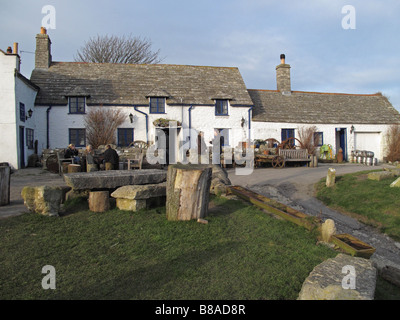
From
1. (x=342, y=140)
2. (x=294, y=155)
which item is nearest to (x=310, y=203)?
(x=294, y=155)

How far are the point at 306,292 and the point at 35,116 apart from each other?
19.3 meters

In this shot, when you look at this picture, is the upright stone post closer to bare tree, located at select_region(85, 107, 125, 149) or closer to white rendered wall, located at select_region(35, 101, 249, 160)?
white rendered wall, located at select_region(35, 101, 249, 160)

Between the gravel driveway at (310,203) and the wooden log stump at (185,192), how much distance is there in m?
2.50

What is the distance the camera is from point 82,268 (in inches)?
155

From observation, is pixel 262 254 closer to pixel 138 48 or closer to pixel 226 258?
pixel 226 258

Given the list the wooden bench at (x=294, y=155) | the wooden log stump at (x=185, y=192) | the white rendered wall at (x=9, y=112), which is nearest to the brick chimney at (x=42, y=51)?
the white rendered wall at (x=9, y=112)

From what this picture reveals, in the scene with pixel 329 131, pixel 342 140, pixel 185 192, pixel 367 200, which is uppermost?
pixel 329 131

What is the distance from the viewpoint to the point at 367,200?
10.0 m

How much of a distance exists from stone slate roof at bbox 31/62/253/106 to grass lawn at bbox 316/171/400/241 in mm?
11206

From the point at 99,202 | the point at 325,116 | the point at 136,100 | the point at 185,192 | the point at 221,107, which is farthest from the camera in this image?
the point at 325,116

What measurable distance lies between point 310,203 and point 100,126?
1355 cm

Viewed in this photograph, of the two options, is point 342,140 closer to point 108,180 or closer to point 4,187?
point 108,180

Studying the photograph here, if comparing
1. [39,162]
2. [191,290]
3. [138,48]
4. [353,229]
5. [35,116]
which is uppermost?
[138,48]
